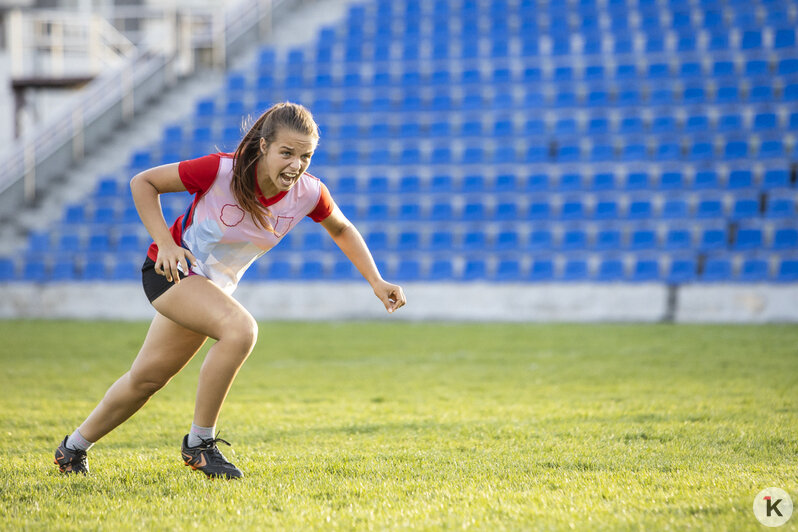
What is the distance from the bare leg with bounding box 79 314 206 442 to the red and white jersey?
→ 277 mm

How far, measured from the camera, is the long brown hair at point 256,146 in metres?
3.57

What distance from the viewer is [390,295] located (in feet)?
12.7

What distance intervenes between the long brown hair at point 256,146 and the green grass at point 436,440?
3.88 ft

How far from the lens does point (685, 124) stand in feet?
46.0

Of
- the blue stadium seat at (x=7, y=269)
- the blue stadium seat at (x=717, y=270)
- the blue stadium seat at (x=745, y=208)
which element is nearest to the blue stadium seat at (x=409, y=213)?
the blue stadium seat at (x=717, y=270)

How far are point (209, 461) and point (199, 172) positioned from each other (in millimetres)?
1250

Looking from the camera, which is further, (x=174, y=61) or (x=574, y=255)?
(x=174, y=61)

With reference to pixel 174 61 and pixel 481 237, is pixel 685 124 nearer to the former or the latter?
pixel 481 237

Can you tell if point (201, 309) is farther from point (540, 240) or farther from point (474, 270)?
point (540, 240)

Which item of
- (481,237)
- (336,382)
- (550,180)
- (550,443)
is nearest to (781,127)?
(550,180)

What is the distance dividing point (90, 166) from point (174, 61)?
124 inches

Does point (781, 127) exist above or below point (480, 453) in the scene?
above

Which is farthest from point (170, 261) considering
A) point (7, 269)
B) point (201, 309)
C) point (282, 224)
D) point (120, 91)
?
point (120, 91)

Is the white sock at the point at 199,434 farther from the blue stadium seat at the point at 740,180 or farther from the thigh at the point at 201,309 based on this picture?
the blue stadium seat at the point at 740,180
